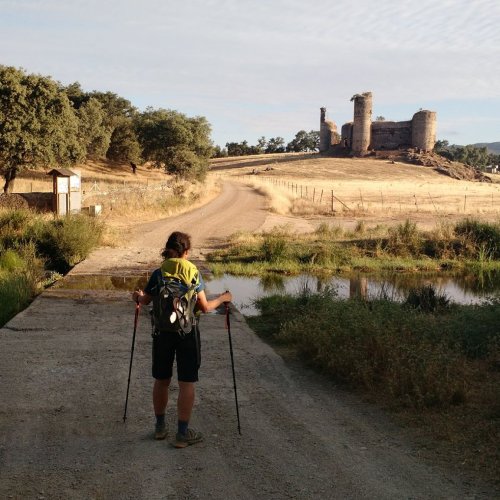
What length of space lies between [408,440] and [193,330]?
2.23 meters

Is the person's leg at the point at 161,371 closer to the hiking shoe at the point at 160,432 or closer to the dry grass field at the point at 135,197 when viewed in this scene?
the hiking shoe at the point at 160,432

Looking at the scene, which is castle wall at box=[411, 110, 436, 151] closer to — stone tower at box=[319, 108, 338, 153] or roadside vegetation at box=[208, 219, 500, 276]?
stone tower at box=[319, 108, 338, 153]

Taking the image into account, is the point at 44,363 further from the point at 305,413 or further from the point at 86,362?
the point at 305,413

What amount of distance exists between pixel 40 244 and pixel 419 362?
13.5 meters

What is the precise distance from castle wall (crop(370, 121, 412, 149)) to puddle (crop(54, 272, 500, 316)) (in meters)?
87.8

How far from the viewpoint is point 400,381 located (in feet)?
22.2

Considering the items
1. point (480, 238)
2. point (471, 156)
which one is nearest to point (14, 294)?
point (480, 238)

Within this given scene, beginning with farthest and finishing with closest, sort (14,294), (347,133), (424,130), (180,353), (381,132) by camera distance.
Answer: (347,133), (381,132), (424,130), (14,294), (180,353)

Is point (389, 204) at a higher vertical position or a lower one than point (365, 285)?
higher

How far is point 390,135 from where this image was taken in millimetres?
103500

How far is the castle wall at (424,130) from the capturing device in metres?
95.2

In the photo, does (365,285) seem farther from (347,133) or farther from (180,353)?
(347,133)

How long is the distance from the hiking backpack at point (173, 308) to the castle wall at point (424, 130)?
96057 millimetres

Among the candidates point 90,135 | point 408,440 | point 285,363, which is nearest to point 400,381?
point 408,440
